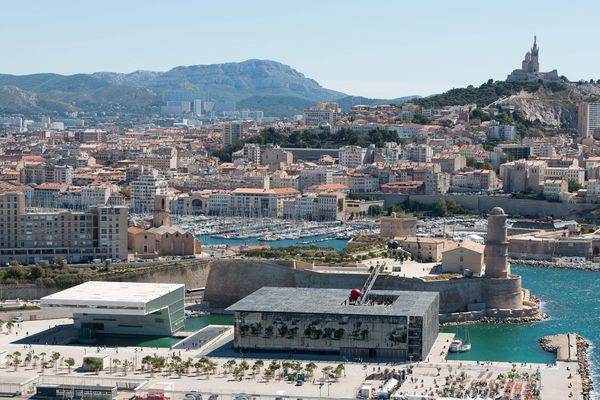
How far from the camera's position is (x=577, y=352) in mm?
29297

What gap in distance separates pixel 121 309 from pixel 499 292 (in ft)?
33.4

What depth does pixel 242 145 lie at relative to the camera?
8244 centimetres

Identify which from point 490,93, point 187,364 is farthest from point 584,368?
point 490,93

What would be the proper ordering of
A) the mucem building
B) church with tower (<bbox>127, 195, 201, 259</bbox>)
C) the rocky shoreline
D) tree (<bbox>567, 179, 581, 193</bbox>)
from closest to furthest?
the rocky shoreline → the mucem building → church with tower (<bbox>127, 195, 201, 259</bbox>) → tree (<bbox>567, 179, 581, 193</bbox>)

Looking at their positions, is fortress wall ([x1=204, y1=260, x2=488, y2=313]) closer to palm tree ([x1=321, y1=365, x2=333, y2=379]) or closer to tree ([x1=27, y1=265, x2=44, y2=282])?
tree ([x1=27, y1=265, x2=44, y2=282])

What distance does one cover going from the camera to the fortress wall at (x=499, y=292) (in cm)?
3453

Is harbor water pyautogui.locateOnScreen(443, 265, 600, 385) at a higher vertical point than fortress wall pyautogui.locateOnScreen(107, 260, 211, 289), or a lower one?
lower

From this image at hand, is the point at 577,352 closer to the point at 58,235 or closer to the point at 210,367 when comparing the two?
the point at 210,367

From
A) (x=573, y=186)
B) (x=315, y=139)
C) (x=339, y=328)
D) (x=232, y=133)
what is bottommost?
(x=339, y=328)

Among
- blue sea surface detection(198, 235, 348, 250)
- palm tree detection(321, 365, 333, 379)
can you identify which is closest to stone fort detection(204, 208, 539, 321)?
palm tree detection(321, 365, 333, 379)

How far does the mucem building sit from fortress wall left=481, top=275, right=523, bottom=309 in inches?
224

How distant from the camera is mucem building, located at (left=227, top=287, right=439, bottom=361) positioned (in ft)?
91.2

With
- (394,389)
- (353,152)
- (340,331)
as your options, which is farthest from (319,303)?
(353,152)

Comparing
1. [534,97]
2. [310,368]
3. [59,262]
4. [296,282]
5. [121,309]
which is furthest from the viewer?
[534,97]
